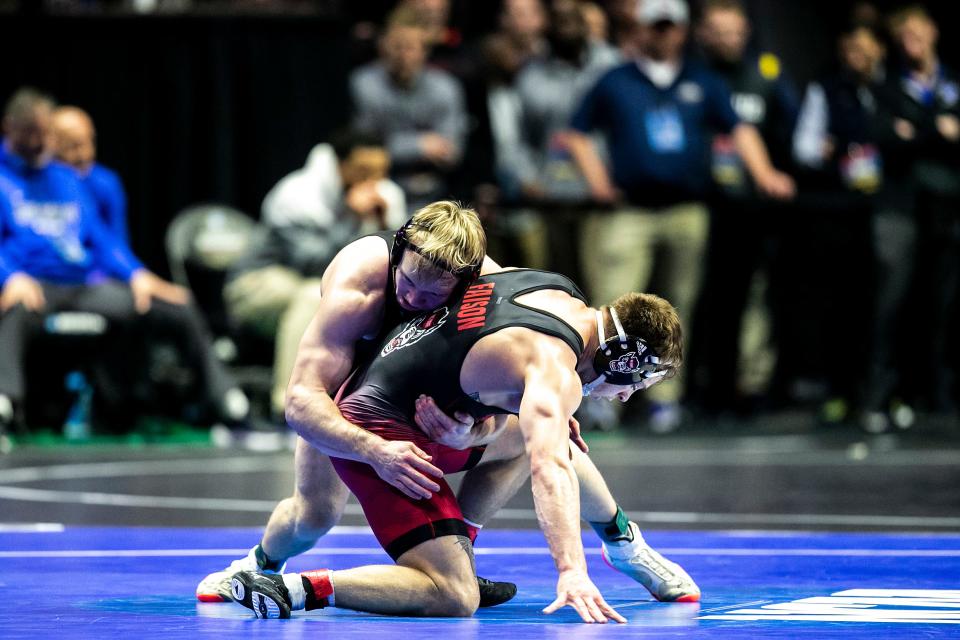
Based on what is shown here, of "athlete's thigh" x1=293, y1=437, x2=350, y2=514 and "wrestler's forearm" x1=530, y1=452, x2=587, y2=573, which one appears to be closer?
"wrestler's forearm" x1=530, y1=452, x2=587, y2=573

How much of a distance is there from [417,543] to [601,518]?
1.73ft

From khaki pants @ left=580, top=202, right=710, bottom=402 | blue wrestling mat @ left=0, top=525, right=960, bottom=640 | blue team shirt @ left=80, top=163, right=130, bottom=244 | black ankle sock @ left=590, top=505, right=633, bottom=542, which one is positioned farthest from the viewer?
khaki pants @ left=580, top=202, right=710, bottom=402

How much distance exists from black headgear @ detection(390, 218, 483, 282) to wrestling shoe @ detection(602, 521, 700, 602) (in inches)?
30.7

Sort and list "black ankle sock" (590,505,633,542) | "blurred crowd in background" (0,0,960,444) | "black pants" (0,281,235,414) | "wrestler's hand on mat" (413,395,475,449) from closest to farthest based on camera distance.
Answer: "wrestler's hand on mat" (413,395,475,449) < "black ankle sock" (590,505,633,542) < "black pants" (0,281,235,414) < "blurred crowd in background" (0,0,960,444)

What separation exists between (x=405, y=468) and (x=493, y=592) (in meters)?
0.42

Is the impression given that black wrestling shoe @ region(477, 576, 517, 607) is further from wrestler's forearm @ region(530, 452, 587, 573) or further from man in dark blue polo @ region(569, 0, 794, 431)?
man in dark blue polo @ region(569, 0, 794, 431)

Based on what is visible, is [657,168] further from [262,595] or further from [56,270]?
[262,595]

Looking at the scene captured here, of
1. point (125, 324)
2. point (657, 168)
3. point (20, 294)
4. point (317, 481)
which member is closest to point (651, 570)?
point (317, 481)

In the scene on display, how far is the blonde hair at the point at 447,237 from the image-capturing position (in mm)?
4152

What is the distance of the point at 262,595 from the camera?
4.04 metres

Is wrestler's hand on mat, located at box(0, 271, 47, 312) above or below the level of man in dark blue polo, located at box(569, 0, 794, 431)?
below

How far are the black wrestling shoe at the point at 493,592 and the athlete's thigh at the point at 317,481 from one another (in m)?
0.41

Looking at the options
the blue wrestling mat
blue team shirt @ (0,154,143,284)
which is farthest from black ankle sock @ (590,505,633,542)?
blue team shirt @ (0,154,143,284)

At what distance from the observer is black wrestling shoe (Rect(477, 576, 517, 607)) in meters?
4.39
